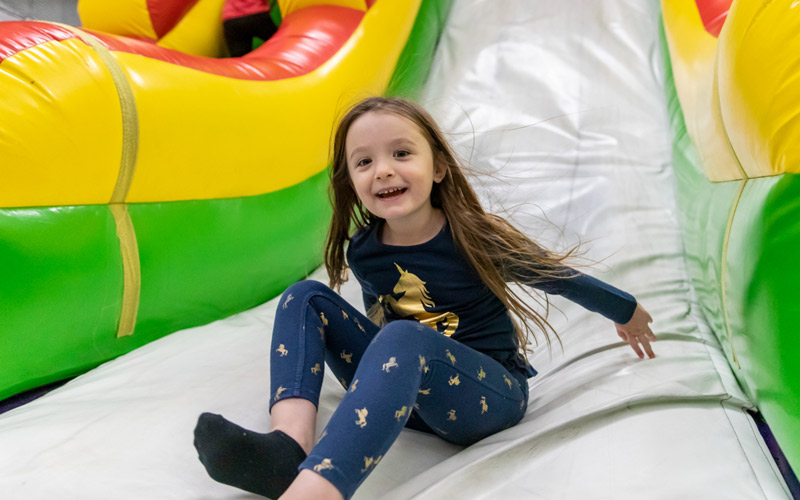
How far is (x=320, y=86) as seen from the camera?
1.41m

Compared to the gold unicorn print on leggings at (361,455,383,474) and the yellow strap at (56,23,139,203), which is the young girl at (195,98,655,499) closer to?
the gold unicorn print on leggings at (361,455,383,474)

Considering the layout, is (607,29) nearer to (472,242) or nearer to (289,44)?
(289,44)

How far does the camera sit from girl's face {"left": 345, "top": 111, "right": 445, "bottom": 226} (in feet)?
2.81

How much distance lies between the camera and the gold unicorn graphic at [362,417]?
2.13ft

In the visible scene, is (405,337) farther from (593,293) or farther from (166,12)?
(166,12)

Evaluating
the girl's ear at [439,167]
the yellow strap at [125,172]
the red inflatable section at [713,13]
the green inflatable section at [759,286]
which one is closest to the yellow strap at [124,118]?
the yellow strap at [125,172]

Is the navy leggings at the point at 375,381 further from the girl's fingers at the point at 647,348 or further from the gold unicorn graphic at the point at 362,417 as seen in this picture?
the girl's fingers at the point at 647,348

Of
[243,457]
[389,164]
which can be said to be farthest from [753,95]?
[243,457]

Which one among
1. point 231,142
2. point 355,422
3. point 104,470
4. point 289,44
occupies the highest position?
point 289,44

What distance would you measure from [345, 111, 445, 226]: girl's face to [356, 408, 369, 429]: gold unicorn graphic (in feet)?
0.93

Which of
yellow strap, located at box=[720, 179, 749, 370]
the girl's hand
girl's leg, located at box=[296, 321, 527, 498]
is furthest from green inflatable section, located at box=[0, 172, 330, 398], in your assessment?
yellow strap, located at box=[720, 179, 749, 370]

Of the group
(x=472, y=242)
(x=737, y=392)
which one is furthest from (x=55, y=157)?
(x=737, y=392)

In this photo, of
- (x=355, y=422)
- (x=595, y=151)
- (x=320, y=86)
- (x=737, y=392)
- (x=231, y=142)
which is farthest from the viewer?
(x=595, y=151)

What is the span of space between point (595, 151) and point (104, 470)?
124 centimetres
